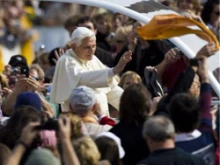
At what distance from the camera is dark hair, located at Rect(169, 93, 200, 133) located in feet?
38.0

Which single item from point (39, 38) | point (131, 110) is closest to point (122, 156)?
point (131, 110)

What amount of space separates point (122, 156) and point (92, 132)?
967 mm

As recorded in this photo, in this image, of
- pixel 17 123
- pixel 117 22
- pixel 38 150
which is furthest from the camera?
pixel 117 22

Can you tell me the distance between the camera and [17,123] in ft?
39.5

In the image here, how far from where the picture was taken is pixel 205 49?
1241 centimetres

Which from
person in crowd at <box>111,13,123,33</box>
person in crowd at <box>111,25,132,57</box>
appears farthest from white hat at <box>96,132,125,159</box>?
person in crowd at <box>111,13,123,33</box>

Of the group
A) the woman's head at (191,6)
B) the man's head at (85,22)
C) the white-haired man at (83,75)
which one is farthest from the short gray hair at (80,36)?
the woman's head at (191,6)

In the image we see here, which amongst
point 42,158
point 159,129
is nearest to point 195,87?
A: point 159,129

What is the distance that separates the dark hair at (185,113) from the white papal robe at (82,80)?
2691 mm

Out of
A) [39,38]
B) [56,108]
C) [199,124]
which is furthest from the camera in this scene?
[39,38]

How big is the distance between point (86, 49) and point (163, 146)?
3.62 metres

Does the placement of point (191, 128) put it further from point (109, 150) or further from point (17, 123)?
point (17, 123)

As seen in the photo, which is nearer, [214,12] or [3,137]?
[3,137]

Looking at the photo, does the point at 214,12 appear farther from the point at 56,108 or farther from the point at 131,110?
the point at 131,110
